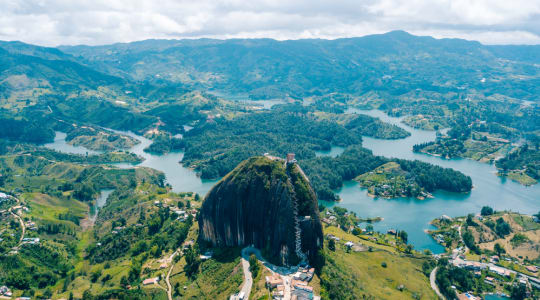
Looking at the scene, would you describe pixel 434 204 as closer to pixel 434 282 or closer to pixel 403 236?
pixel 403 236

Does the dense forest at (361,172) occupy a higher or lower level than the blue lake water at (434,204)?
higher

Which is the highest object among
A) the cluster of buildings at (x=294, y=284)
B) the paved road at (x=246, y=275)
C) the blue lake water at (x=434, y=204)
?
the cluster of buildings at (x=294, y=284)

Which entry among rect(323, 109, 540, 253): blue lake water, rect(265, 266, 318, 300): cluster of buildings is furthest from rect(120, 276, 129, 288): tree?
rect(323, 109, 540, 253): blue lake water

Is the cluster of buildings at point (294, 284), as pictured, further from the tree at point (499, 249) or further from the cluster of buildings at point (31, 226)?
the cluster of buildings at point (31, 226)

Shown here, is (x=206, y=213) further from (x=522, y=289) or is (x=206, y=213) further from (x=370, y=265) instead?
(x=522, y=289)

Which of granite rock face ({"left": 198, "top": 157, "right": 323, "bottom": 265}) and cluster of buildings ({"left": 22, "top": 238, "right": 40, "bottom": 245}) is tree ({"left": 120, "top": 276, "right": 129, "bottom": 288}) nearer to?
granite rock face ({"left": 198, "top": 157, "right": 323, "bottom": 265})

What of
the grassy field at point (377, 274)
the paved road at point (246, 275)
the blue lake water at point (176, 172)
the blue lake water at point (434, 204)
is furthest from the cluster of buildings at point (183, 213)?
the blue lake water at point (434, 204)

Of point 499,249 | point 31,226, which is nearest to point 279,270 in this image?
point 499,249
